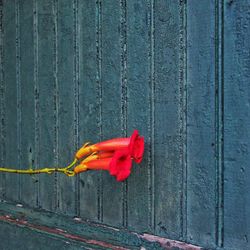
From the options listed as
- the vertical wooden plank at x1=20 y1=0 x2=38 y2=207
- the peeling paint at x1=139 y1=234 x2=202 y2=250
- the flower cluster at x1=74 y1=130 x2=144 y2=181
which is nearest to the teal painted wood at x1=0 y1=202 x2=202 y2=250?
the peeling paint at x1=139 y1=234 x2=202 y2=250

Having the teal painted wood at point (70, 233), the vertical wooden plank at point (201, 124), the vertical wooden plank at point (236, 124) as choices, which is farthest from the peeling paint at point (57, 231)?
the vertical wooden plank at point (236, 124)

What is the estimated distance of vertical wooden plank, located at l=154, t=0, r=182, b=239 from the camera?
1.53 meters

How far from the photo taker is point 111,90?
5.73 ft

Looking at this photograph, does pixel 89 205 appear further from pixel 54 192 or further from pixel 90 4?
pixel 90 4

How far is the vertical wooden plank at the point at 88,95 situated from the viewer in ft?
5.94

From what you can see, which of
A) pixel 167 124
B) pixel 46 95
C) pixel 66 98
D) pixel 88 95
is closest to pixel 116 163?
pixel 167 124

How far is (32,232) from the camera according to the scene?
2.12 meters

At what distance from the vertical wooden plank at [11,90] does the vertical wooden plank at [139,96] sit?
0.80 m

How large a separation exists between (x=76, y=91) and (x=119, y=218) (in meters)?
0.59

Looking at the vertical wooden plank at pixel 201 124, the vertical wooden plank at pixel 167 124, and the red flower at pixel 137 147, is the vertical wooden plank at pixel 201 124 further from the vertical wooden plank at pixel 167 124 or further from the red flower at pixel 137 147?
the red flower at pixel 137 147

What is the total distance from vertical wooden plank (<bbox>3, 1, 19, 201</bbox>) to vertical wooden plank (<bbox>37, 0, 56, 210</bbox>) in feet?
0.73

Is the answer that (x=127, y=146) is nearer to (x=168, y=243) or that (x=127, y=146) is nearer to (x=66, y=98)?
(x=168, y=243)

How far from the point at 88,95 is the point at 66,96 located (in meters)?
0.15

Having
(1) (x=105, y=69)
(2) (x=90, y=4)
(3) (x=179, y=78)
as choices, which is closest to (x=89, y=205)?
(1) (x=105, y=69)
